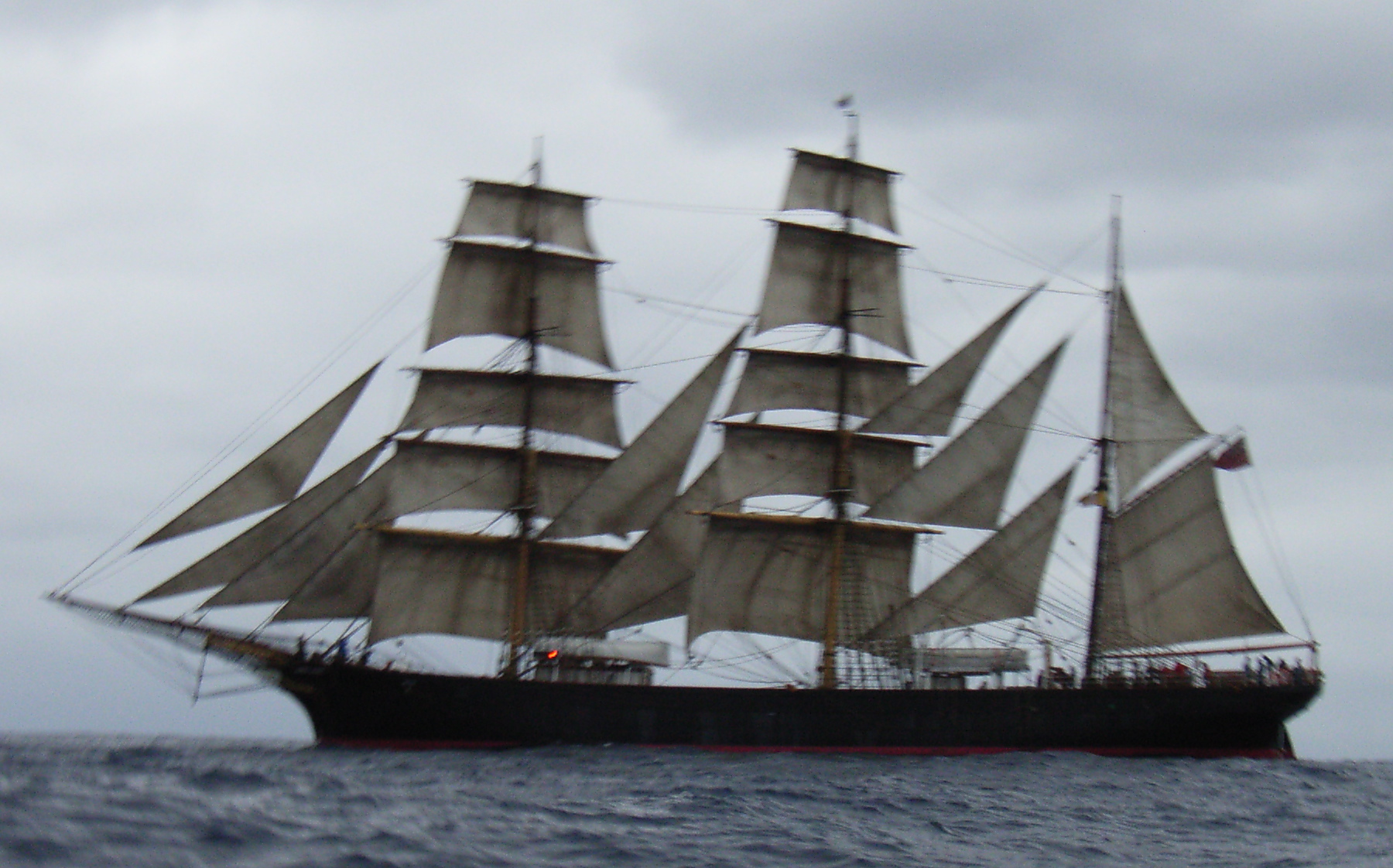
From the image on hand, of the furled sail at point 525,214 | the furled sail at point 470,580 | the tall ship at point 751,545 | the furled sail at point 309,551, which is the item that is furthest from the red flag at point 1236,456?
the furled sail at point 309,551

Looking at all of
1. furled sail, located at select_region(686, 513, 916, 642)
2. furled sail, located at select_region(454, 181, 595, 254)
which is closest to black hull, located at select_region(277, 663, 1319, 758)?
furled sail, located at select_region(686, 513, 916, 642)

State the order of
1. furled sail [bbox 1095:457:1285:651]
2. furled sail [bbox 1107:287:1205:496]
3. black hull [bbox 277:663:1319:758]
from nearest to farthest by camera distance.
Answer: black hull [bbox 277:663:1319:758] < furled sail [bbox 1095:457:1285:651] < furled sail [bbox 1107:287:1205:496]

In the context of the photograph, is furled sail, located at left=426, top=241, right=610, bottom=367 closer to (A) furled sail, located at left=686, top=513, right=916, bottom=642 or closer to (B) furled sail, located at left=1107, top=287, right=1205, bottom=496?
(A) furled sail, located at left=686, top=513, right=916, bottom=642

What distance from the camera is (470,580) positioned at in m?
51.2

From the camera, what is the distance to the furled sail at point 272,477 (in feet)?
143

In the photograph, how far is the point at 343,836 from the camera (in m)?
20.2

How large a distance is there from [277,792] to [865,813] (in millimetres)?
10611

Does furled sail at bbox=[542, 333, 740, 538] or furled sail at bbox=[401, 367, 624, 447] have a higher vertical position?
furled sail at bbox=[401, 367, 624, 447]

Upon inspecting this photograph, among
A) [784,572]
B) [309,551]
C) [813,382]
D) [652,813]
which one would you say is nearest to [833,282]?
[813,382]

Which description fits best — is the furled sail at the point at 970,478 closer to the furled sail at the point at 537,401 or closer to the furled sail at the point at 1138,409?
the furled sail at the point at 1138,409

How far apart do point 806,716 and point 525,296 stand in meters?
18.6

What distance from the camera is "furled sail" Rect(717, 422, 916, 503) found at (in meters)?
50.5

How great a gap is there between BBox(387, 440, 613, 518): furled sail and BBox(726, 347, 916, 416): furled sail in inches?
232

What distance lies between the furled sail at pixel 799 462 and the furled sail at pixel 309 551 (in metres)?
12.1
